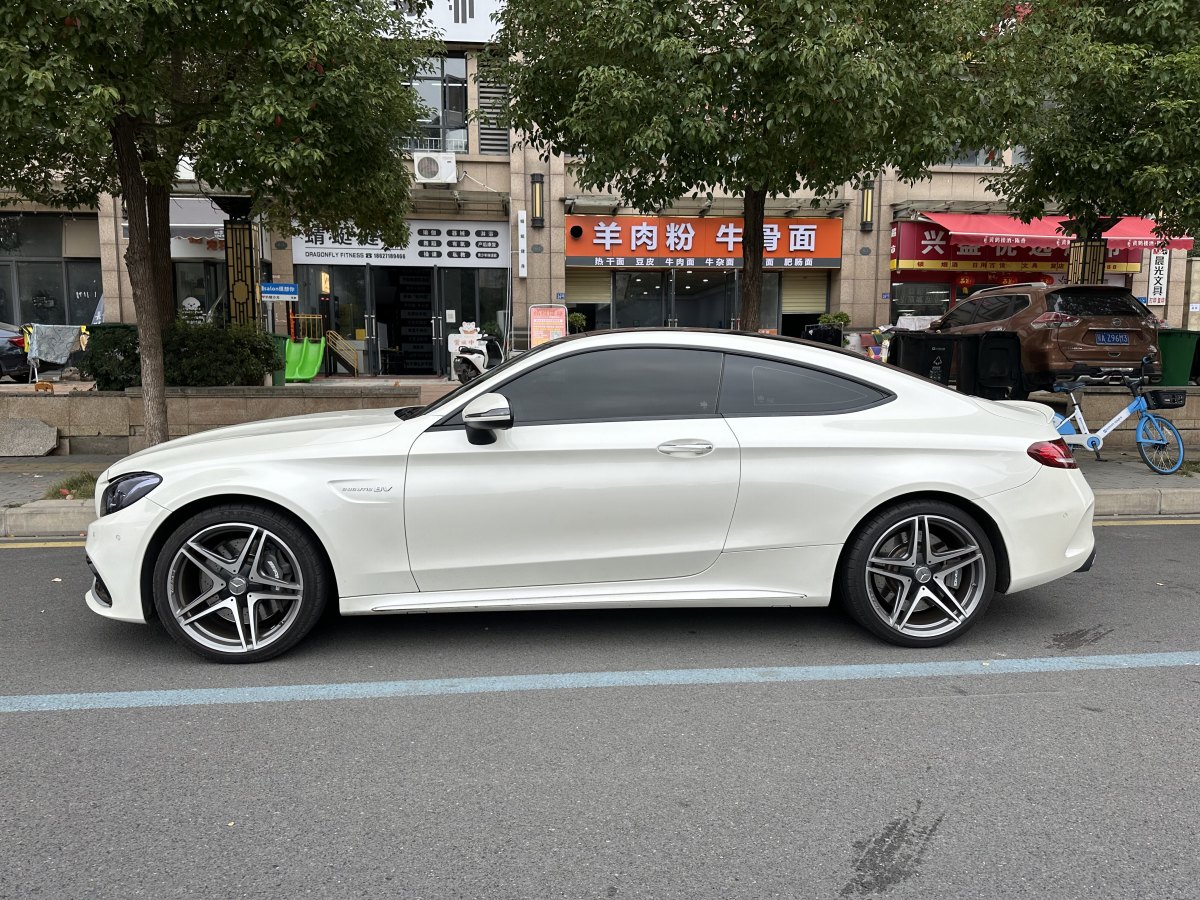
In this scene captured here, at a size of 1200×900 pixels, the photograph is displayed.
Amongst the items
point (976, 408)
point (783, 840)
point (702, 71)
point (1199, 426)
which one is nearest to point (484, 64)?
point (702, 71)

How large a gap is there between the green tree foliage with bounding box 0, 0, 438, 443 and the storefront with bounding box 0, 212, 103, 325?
1152cm

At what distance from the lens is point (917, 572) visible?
169 inches

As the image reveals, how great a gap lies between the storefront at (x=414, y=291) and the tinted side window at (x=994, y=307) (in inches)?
415

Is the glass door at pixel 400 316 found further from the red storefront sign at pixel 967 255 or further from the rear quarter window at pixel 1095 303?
the rear quarter window at pixel 1095 303

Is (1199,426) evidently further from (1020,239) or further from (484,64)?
(1020,239)

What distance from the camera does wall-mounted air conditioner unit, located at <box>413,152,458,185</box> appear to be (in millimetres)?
18828

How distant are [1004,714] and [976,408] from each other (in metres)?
1.61

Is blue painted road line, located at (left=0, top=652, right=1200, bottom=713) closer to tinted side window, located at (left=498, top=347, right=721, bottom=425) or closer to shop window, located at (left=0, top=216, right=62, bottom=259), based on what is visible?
tinted side window, located at (left=498, top=347, right=721, bottom=425)

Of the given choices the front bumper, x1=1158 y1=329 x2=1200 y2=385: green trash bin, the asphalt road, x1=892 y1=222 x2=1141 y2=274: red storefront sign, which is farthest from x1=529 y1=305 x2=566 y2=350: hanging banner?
the front bumper

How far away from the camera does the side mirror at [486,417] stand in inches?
160

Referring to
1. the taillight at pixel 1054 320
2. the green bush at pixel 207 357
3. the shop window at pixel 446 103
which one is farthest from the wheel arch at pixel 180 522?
the shop window at pixel 446 103

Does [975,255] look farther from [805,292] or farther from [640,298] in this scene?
[640,298]

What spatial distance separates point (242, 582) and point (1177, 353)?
11.8m

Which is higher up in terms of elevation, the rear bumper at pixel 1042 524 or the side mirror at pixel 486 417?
the side mirror at pixel 486 417
